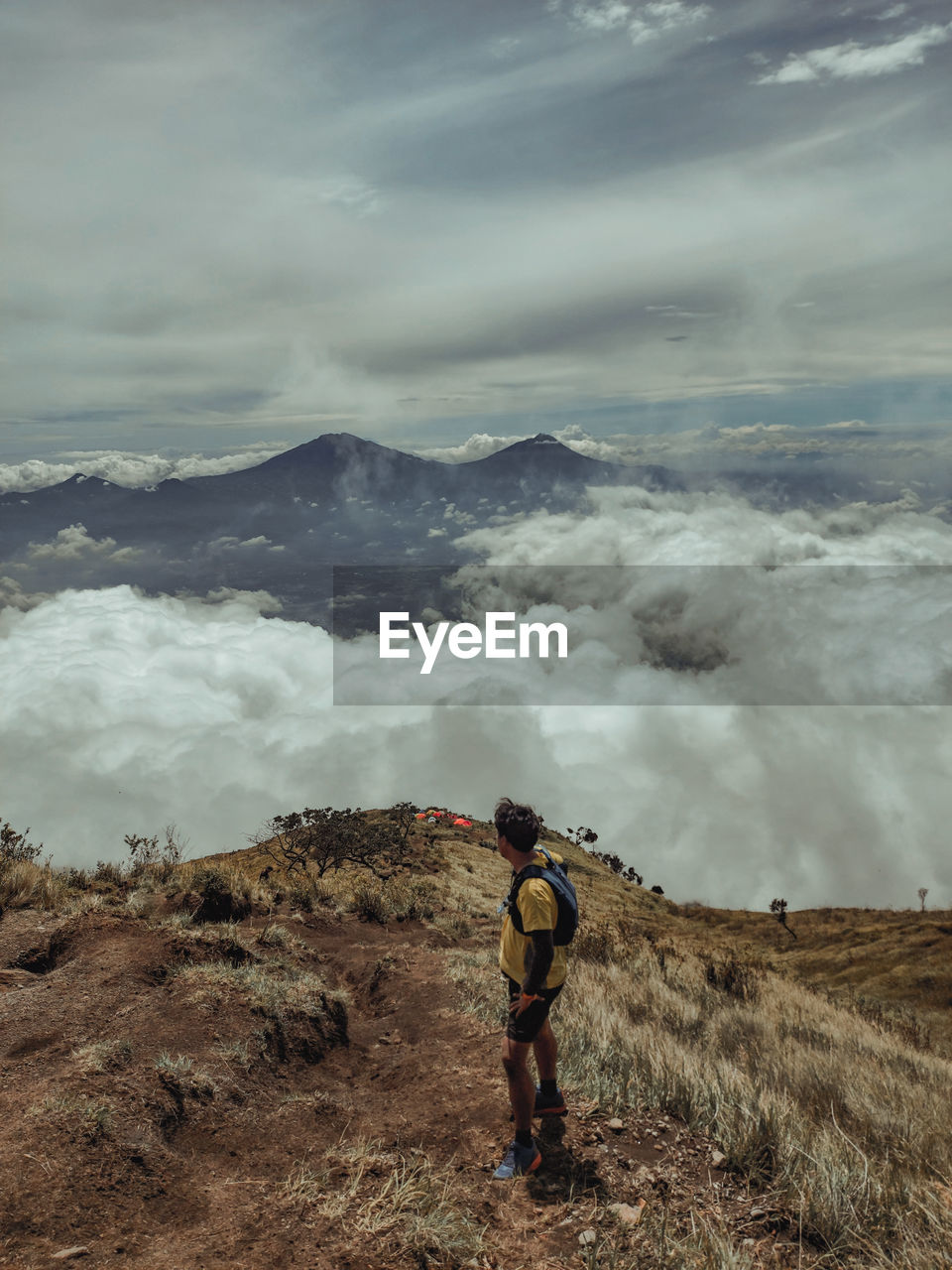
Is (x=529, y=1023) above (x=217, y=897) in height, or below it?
above

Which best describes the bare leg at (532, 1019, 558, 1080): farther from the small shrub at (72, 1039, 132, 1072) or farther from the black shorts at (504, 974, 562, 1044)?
the small shrub at (72, 1039, 132, 1072)

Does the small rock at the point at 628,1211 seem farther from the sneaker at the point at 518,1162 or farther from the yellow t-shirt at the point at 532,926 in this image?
the yellow t-shirt at the point at 532,926

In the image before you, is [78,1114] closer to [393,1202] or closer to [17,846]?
[393,1202]

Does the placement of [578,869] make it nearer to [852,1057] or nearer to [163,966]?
[852,1057]

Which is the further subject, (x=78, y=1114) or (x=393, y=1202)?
(x=78, y=1114)

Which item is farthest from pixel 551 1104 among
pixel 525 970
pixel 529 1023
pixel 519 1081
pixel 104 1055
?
pixel 104 1055
